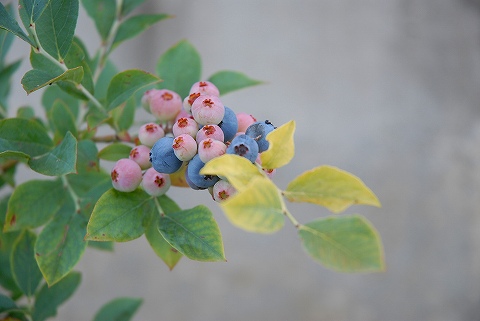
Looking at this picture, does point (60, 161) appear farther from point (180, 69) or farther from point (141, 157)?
point (180, 69)

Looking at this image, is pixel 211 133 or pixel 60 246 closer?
pixel 211 133

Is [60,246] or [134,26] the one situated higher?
[134,26]

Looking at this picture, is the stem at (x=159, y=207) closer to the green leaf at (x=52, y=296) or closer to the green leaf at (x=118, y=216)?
the green leaf at (x=118, y=216)

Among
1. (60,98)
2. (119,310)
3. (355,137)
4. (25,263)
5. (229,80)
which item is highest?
(229,80)

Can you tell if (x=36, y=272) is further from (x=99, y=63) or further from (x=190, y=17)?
(x=190, y=17)

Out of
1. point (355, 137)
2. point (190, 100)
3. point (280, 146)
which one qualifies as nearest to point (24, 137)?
point (190, 100)

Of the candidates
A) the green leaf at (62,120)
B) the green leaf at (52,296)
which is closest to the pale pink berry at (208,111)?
the green leaf at (62,120)

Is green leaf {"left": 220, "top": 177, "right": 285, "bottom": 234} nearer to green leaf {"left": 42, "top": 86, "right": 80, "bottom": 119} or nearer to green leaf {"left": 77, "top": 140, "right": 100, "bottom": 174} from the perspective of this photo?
green leaf {"left": 77, "top": 140, "right": 100, "bottom": 174}
